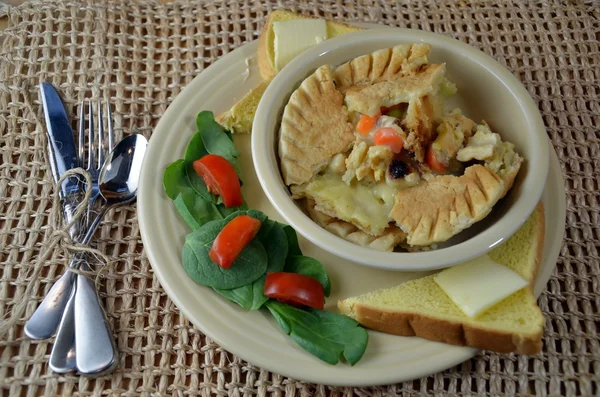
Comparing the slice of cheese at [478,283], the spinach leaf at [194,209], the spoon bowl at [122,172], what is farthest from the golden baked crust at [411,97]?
the spoon bowl at [122,172]

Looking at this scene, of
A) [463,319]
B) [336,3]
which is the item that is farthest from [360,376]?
[336,3]

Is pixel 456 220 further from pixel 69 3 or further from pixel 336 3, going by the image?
pixel 69 3

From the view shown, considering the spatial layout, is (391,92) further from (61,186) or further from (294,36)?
(61,186)

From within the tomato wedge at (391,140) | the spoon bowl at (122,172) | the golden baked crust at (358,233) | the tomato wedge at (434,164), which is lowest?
the golden baked crust at (358,233)

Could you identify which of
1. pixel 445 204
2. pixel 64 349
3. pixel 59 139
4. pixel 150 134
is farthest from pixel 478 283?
pixel 59 139

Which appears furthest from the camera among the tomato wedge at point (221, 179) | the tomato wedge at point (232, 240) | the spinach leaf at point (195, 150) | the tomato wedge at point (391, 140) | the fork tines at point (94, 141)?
the fork tines at point (94, 141)

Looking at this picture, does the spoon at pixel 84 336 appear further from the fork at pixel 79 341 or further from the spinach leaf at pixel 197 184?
the spinach leaf at pixel 197 184
